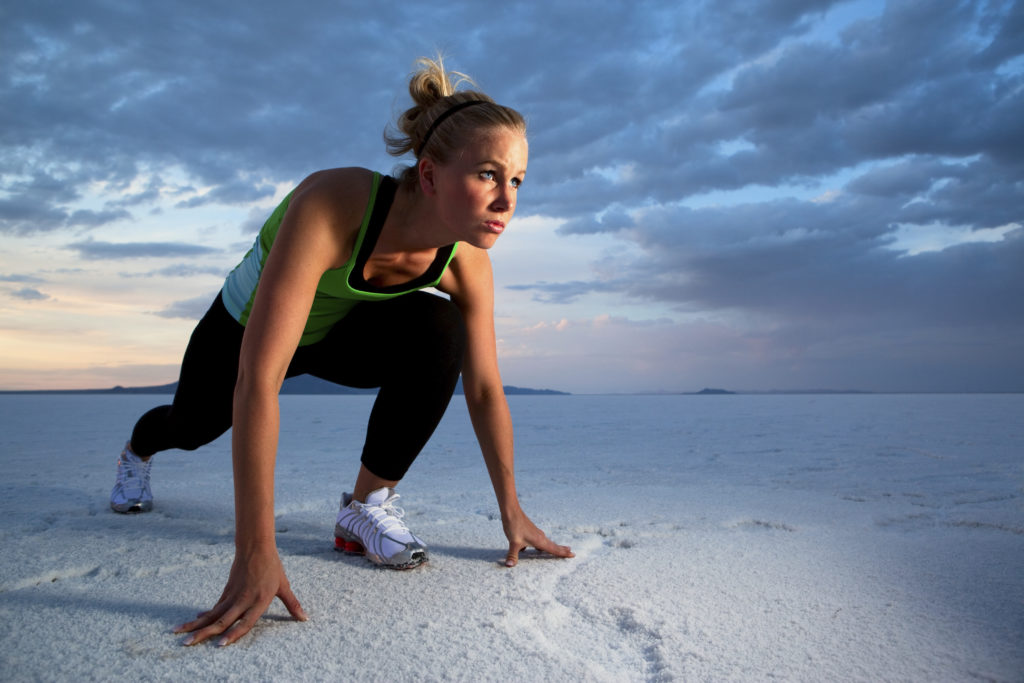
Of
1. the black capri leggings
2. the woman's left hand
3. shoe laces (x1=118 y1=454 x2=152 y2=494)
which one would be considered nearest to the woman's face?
the black capri leggings

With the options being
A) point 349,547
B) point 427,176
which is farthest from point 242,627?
point 427,176

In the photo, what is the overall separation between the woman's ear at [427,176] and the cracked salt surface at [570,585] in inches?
31.8

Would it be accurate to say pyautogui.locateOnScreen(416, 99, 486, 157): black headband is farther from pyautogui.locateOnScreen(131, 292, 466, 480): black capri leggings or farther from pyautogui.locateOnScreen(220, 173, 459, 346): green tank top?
pyautogui.locateOnScreen(131, 292, 466, 480): black capri leggings

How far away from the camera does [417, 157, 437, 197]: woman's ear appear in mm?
1474

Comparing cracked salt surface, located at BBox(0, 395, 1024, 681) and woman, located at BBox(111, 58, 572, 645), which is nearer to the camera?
cracked salt surface, located at BBox(0, 395, 1024, 681)

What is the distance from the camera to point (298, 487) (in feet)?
8.63

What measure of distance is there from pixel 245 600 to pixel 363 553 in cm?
51

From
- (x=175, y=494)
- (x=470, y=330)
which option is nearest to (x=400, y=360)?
(x=470, y=330)

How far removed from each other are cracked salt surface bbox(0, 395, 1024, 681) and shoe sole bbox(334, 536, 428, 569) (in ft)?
0.11

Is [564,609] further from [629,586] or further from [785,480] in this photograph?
[785,480]

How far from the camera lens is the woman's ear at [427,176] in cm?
147

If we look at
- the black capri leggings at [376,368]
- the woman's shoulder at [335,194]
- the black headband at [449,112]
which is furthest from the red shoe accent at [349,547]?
the black headband at [449,112]

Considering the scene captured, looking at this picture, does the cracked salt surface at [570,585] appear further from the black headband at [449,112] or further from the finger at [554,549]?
the black headband at [449,112]

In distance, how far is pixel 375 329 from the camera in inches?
71.9
